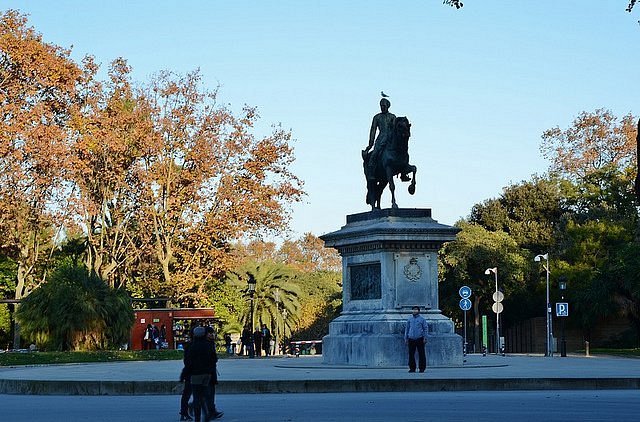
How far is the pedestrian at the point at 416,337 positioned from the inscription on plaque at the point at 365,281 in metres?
2.78

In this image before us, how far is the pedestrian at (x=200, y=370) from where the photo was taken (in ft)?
53.8

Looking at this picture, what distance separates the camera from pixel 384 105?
3238cm

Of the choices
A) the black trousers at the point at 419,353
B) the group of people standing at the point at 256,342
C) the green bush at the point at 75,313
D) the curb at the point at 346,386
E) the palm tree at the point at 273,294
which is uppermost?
the palm tree at the point at 273,294

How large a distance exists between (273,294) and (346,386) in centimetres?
5013

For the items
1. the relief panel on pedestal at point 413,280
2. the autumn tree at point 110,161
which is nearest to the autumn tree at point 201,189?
the autumn tree at point 110,161

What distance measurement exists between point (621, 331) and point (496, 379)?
48.9m

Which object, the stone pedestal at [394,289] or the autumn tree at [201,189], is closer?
the stone pedestal at [394,289]

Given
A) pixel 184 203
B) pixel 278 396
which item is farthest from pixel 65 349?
pixel 278 396

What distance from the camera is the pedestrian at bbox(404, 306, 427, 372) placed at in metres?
26.7

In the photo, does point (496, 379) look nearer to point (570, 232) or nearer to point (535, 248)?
point (570, 232)

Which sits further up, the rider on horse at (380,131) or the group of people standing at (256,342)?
the rider on horse at (380,131)

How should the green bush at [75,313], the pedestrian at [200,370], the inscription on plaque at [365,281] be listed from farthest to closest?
the green bush at [75,313]
the inscription on plaque at [365,281]
the pedestrian at [200,370]

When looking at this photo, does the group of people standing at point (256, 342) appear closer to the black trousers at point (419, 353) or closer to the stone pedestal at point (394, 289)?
the stone pedestal at point (394, 289)

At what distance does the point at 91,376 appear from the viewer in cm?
2653
